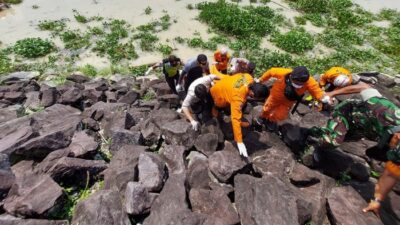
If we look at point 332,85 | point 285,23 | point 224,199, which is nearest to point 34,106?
point 224,199

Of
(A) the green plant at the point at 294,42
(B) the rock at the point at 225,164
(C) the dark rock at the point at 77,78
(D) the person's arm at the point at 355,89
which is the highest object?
(D) the person's arm at the point at 355,89

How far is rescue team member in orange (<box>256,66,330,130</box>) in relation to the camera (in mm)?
5473

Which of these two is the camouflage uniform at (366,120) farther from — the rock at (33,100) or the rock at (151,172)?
the rock at (33,100)

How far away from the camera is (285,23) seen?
1343cm

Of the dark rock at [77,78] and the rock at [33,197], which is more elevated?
the rock at [33,197]

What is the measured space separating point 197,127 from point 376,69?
7434mm

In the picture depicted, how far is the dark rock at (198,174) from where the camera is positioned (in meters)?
5.03

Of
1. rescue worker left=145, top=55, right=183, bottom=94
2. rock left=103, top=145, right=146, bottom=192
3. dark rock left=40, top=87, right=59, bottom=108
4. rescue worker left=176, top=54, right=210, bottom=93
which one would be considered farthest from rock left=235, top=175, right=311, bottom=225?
dark rock left=40, top=87, right=59, bottom=108

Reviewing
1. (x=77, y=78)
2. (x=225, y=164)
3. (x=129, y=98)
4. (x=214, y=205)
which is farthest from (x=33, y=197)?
(x=77, y=78)

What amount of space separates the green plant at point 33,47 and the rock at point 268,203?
936 cm

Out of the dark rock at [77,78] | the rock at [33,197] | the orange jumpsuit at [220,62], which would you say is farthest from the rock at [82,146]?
the dark rock at [77,78]

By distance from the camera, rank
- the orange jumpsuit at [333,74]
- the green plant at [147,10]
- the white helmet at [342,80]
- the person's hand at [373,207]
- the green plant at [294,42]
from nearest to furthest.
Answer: the person's hand at [373,207]
the white helmet at [342,80]
the orange jumpsuit at [333,74]
the green plant at [294,42]
the green plant at [147,10]

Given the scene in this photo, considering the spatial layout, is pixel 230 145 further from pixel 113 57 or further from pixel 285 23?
pixel 285 23

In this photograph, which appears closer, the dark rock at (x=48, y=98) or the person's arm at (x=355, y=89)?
the person's arm at (x=355, y=89)
